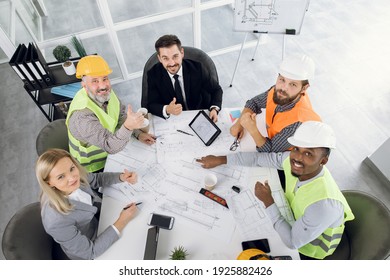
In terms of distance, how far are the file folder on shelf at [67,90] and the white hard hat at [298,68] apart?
7.35ft

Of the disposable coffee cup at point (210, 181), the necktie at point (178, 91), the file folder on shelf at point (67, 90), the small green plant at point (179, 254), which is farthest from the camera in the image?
the file folder on shelf at point (67, 90)

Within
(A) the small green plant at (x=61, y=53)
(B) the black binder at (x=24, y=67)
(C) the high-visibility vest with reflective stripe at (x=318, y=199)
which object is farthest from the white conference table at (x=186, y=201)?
(A) the small green plant at (x=61, y=53)

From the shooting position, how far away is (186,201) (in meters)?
→ 1.79

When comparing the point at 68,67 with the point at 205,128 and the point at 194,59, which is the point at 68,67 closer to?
the point at 194,59

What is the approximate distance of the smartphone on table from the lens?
5.49 ft

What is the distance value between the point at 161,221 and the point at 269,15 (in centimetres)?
251

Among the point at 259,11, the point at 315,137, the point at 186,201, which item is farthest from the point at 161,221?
the point at 259,11

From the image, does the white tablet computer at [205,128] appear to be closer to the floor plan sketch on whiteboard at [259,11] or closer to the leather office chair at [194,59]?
the leather office chair at [194,59]

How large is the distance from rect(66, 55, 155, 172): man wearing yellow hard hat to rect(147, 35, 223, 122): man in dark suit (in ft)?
1.30

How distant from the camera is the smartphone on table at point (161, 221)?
1.67m

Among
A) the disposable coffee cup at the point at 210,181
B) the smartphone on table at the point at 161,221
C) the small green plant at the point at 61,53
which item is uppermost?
the small green plant at the point at 61,53

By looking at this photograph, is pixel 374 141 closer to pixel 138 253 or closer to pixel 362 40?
pixel 362 40

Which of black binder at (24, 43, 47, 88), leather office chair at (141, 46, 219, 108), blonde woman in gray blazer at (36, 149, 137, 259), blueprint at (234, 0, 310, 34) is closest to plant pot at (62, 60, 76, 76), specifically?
black binder at (24, 43, 47, 88)
